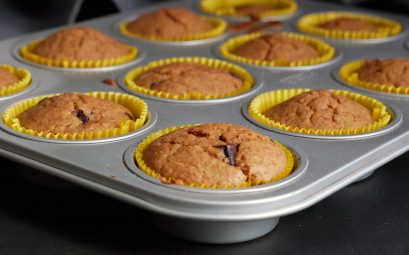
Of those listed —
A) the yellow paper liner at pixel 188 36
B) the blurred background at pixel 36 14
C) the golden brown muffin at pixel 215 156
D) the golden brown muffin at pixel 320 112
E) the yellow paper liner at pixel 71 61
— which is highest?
the golden brown muffin at pixel 215 156

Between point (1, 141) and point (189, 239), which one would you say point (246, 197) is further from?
point (1, 141)

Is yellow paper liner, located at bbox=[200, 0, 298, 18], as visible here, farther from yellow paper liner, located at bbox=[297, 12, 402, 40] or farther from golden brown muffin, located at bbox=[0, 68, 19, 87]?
golden brown muffin, located at bbox=[0, 68, 19, 87]

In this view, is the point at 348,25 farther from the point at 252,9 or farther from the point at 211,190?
the point at 211,190

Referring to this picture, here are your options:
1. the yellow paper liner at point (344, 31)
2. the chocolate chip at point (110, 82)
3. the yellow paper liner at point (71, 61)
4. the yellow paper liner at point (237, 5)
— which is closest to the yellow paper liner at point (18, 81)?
the yellow paper liner at point (71, 61)

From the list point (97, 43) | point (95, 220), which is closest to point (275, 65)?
point (97, 43)

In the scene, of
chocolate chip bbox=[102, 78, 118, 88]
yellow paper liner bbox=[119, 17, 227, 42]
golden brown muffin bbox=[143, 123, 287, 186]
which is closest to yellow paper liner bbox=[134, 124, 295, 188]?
golden brown muffin bbox=[143, 123, 287, 186]

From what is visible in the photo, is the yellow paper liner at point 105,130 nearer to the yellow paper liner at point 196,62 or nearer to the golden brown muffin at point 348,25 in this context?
the yellow paper liner at point 196,62
